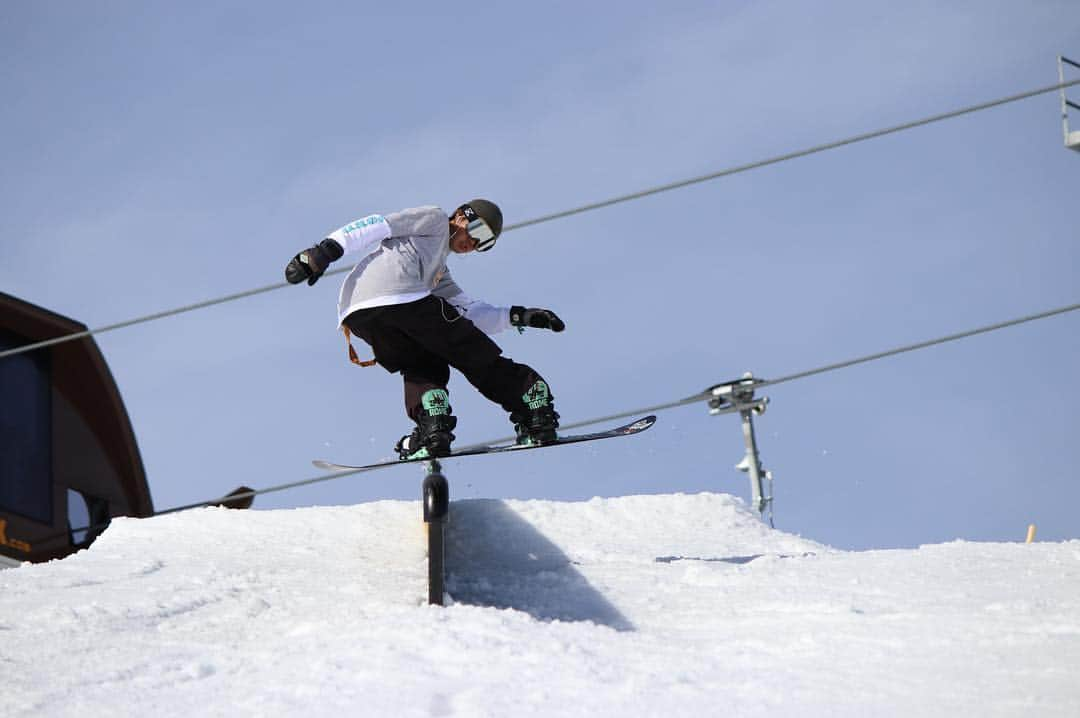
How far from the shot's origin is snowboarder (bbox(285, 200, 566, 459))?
5812mm

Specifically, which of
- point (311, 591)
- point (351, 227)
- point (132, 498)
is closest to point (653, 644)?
point (311, 591)

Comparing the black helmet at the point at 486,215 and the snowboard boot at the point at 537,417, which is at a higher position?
the black helmet at the point at 486,215

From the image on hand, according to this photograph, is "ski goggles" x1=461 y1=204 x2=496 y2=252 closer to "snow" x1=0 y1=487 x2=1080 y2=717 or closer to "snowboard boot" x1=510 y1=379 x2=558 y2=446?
"snowboard boot" x1=510 y1=379 x2=558 y2=446

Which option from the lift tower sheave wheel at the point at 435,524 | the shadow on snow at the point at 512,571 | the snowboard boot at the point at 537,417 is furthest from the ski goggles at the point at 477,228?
the shadow on snow at the point at 512,571

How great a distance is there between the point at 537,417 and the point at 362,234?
1201mm

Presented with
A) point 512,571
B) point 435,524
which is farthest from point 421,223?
point 512,571

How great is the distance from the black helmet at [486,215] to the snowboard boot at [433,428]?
2.43ft

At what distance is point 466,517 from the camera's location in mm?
6738

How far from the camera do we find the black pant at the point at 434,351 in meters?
5.86

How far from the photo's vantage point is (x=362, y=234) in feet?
18.9

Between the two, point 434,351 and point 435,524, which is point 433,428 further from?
point 435,524

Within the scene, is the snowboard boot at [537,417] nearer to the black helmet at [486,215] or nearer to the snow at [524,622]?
the snow at [524,622]

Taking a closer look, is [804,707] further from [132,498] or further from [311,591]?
[132,498]

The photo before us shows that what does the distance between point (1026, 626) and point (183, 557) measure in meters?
3.67
